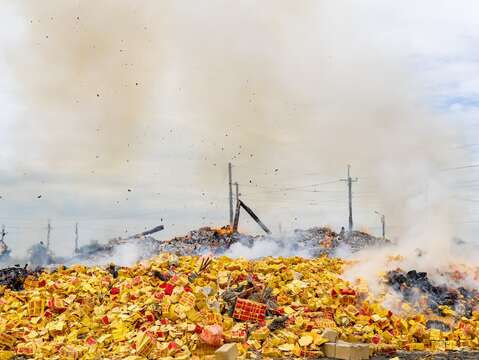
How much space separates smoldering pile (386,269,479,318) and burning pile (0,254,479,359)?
0.46 meters

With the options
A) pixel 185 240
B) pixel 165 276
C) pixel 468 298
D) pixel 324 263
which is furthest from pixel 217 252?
pixel 468 298

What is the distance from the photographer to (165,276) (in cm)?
1705

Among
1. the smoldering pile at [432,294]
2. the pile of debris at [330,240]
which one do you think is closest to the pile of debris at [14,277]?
the smoldering pile at [432,294]

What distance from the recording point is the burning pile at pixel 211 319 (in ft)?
40.7

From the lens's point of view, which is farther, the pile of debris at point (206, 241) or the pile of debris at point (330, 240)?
the pile of debris at point (330, 240)

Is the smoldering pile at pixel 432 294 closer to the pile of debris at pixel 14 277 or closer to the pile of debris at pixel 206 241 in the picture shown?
the pile of debris at pixel 14 277

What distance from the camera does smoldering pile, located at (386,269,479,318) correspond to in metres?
15.9

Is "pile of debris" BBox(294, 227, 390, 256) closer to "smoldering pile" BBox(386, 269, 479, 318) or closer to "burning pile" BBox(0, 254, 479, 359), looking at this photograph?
"smoldering pile" BBox(386, 269, 479, 318)

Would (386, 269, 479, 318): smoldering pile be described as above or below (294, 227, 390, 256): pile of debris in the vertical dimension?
above

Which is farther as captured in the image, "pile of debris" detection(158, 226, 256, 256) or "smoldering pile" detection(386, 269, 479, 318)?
"pile of debris" detection(158, 226, 256, 256)

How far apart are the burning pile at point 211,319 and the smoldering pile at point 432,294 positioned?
0.46 metres

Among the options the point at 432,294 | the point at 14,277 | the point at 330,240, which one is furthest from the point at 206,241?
the point at 432,294

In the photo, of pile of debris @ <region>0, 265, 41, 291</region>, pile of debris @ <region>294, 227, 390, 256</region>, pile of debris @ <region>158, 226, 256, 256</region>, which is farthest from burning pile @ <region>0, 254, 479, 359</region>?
pile of debris @ <region>294, 227, 390, 256</region>

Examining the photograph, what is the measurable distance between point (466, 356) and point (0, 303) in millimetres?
12602
